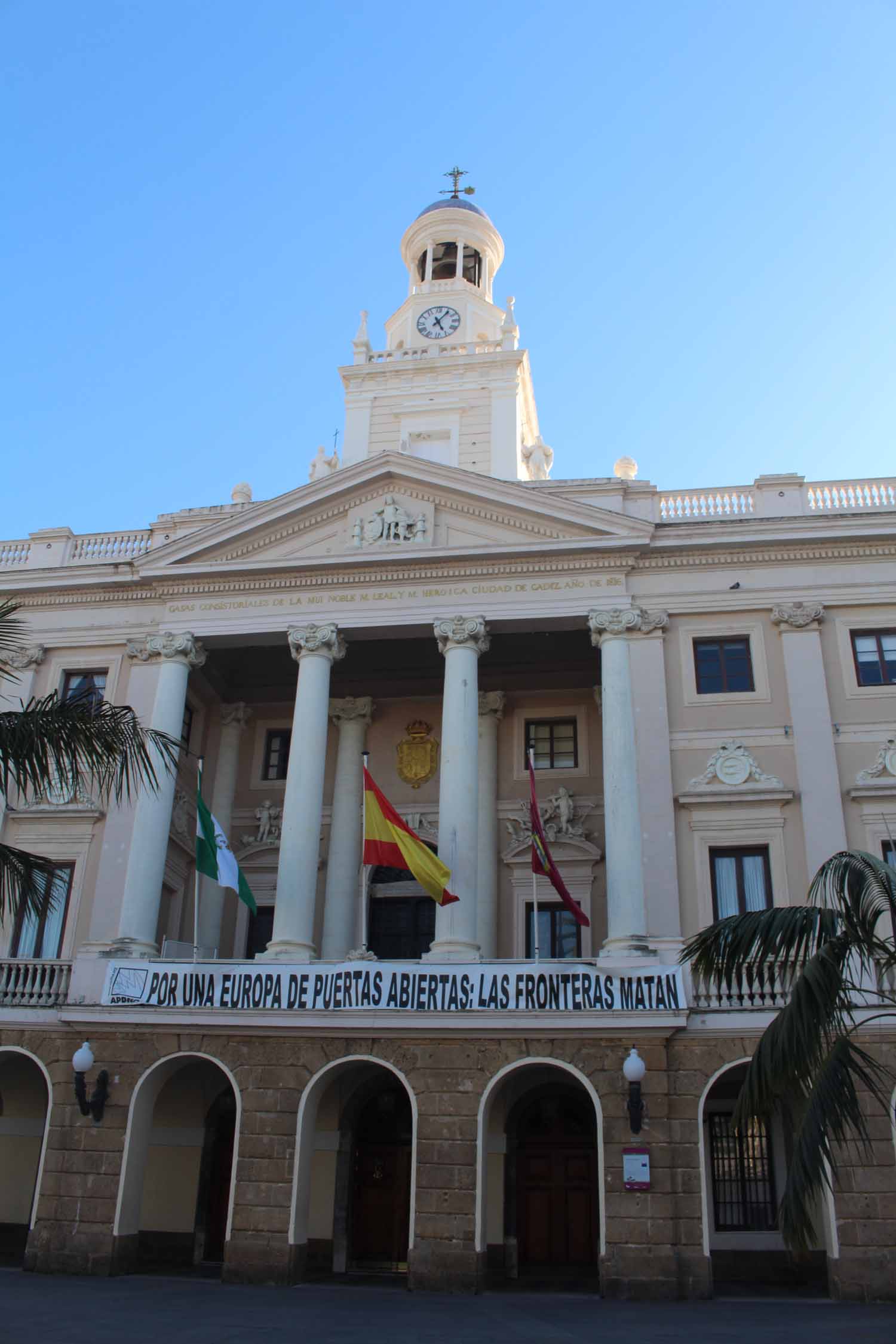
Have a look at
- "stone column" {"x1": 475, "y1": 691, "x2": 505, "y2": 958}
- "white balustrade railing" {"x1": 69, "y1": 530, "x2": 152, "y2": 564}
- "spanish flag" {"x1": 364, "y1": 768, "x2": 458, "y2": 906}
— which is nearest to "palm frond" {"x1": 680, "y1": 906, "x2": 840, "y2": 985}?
"spanish flag" {"x1": 364, "y1": 768, "x2": 458, "y2": 906}

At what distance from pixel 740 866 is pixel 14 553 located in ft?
62.5

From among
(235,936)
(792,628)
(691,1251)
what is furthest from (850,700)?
(235,936)

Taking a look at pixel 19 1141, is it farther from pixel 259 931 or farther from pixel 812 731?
pixel 812 731

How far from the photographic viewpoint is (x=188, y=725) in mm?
29406

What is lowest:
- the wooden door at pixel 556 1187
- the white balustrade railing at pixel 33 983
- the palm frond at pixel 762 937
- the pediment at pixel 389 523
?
the wooden door at pixel 556 1187

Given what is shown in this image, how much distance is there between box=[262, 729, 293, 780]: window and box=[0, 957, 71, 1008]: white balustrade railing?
24.9 ft

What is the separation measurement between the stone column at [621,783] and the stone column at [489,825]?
132 inches

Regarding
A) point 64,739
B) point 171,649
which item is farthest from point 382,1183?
point 64,739

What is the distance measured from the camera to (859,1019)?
21.2m

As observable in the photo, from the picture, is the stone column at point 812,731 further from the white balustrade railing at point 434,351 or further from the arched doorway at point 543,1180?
the white balustrade railing at point 434,351

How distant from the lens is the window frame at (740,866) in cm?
2336

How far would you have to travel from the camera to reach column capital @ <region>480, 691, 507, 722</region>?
2867 centimetres

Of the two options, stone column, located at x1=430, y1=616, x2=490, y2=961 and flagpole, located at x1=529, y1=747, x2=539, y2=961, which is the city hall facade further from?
flagpole, located at x1=529, y1=747, x2=539, y2=961

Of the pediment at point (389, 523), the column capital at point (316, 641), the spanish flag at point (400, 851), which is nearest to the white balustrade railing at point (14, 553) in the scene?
the pediment at point (389, 523)
